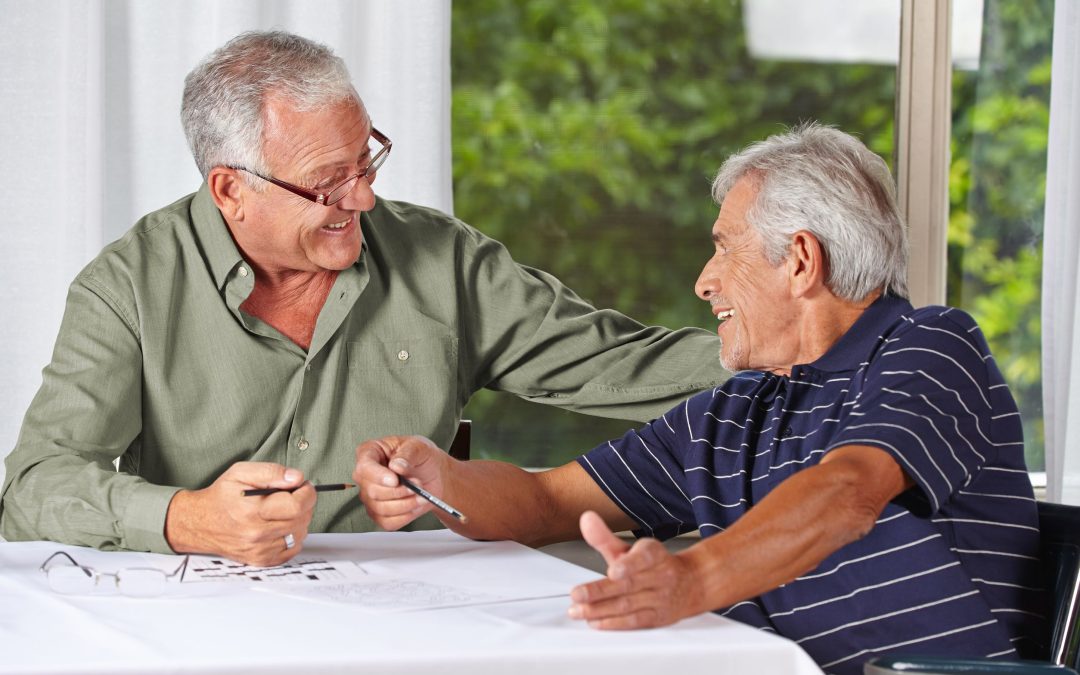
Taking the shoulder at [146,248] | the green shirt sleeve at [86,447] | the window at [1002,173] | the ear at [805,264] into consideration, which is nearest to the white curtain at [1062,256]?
the window at [1002,173]

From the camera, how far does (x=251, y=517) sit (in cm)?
145

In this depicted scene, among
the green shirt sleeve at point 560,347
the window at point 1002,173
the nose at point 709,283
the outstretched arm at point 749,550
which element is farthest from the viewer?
the window at point 1002,173

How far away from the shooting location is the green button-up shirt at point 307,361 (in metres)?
1.87

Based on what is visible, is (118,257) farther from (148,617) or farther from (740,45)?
(740,45)

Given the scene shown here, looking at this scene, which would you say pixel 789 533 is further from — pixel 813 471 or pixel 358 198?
pixel 358 198

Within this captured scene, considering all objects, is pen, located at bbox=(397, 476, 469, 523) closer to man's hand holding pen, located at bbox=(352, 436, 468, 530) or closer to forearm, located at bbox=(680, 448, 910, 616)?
man's hand holding pen, located at bbox=(352, 436, 468, 530)

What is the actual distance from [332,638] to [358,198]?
1078 millimetres

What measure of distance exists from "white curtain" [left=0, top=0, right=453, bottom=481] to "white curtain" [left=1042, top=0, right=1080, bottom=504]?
152 centimetres

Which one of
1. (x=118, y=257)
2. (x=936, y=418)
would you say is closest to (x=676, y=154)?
(x=118, y=257)

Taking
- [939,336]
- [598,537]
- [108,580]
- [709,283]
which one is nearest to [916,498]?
[939,336]

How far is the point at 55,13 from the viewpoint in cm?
264

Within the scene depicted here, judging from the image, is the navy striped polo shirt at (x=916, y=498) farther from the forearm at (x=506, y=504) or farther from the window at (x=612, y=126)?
the window at (x=612, y=126)

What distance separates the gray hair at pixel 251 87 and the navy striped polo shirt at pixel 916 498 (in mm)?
987

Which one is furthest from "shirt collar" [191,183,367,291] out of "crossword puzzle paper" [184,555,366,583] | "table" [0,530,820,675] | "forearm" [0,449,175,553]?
"table" [0,530,820,675]
